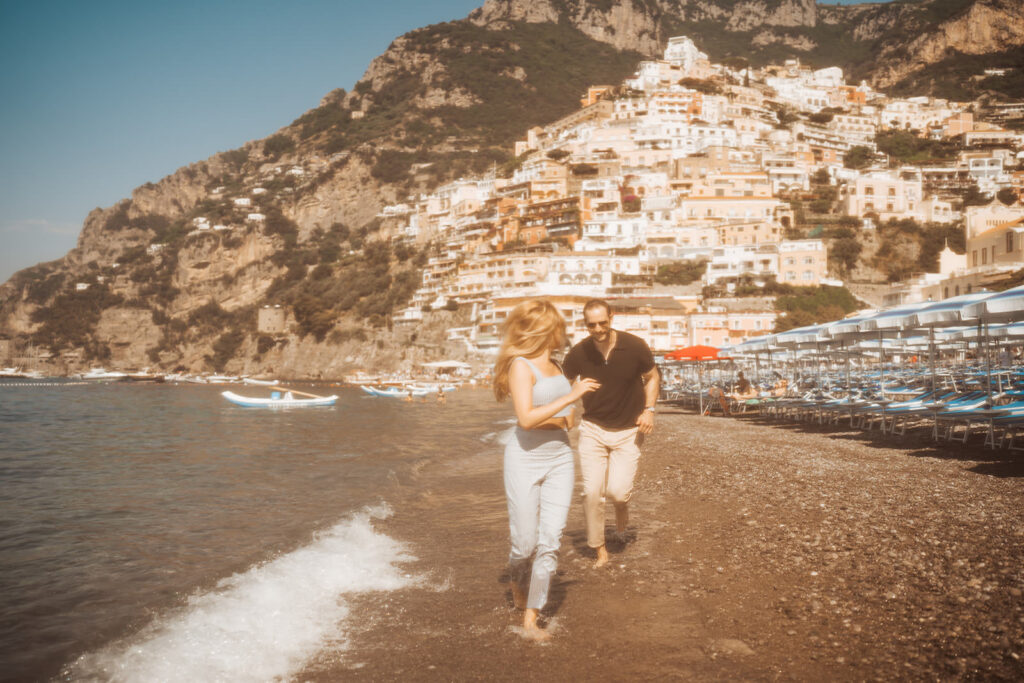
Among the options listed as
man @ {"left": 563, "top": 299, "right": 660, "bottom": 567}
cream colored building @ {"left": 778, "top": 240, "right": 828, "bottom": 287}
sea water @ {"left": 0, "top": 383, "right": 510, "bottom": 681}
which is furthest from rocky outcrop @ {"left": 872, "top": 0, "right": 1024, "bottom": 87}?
man @ {"left": 563, "top": 299, "right": 660, "bottom": 567}

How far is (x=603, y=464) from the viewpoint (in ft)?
16.1

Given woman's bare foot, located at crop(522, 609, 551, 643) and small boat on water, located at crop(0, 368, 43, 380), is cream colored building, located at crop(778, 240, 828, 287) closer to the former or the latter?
woman's bare foot, located at crop(522, 609, 551, 643)

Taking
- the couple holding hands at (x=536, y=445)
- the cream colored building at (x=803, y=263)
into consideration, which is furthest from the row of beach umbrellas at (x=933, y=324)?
the cream colored building at (x=803, y=263)

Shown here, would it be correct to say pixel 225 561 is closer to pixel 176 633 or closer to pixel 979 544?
pixel 176 633

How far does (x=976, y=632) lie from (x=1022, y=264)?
46752 millimetres

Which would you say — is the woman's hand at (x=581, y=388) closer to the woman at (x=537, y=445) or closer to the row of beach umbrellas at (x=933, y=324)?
the woman at (x=537, y=445)

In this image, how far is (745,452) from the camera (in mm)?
11258

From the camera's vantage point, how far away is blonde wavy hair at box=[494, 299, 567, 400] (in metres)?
3.70

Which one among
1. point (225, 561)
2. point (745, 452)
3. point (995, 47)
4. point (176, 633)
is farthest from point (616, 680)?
point (995, 47)

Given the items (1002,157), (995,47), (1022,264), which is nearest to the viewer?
(1022,264)

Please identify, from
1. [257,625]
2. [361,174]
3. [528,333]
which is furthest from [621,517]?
[361,174]

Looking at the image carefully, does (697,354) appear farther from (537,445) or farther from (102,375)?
(102,375)

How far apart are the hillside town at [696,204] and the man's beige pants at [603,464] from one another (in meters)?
42.5

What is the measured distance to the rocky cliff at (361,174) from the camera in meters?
96.3
